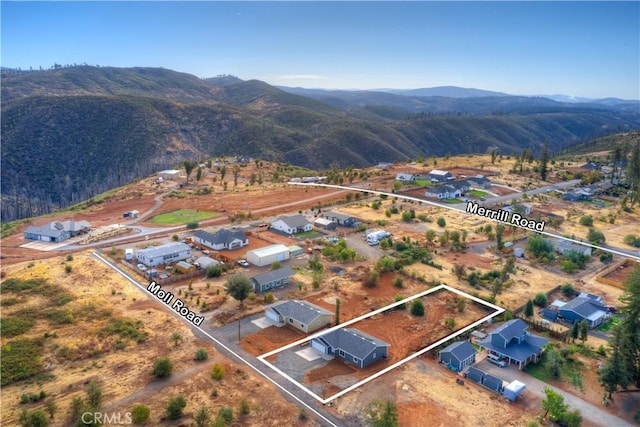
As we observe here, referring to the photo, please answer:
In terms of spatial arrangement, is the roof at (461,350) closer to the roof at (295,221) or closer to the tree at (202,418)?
the tree at (202,418)

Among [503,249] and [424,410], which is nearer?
[424,410]

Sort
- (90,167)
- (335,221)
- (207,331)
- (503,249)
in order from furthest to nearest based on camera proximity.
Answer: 1. (90,167)
2. (335,221)
3. (503,249)
4. (207,331)

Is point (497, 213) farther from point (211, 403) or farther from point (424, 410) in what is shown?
point (211, 403)

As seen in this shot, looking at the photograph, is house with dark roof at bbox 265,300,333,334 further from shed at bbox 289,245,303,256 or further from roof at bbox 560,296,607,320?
roof at bbox 560,296,607,320

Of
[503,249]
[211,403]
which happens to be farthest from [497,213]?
[211,403]

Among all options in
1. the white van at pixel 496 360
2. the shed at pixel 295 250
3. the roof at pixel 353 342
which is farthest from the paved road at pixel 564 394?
the shed at pixel 295 250

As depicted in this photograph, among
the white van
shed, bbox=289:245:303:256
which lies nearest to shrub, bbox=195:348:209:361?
the white van

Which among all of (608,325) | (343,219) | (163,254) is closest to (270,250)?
(163,254)
